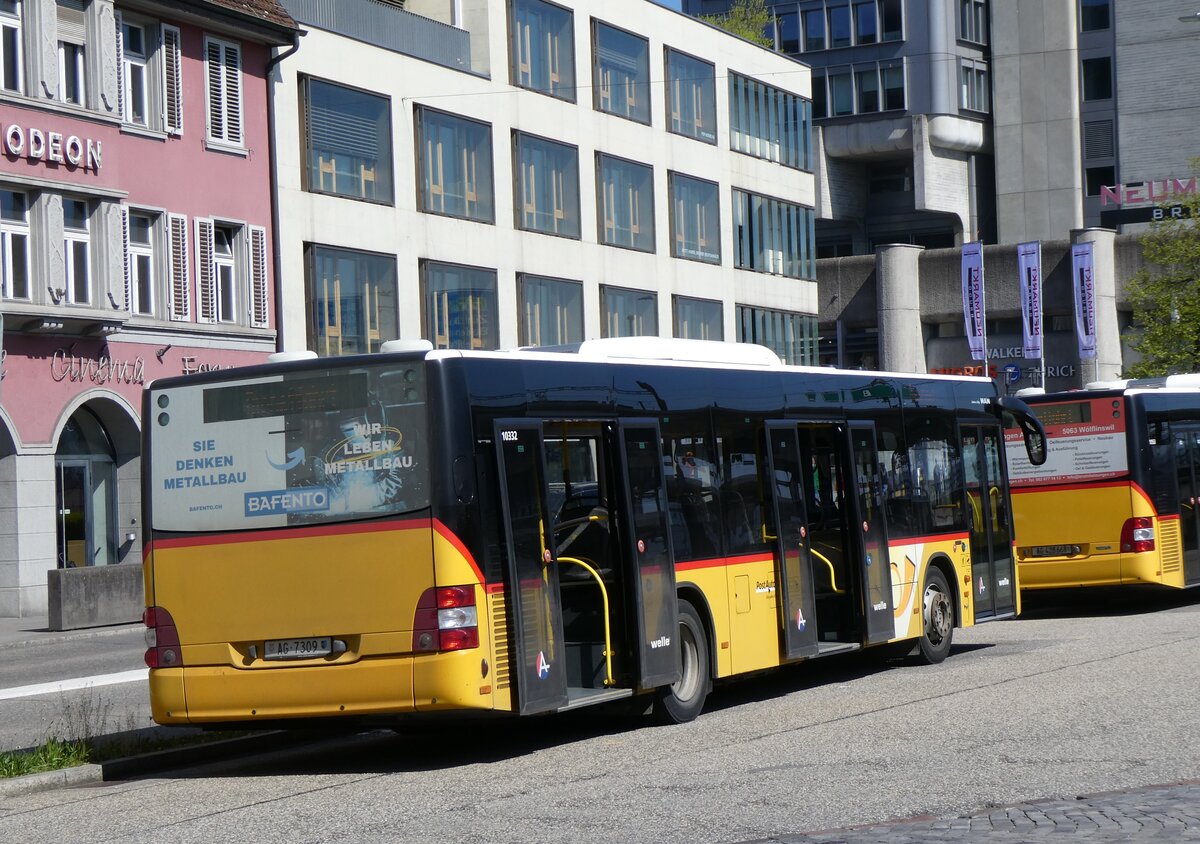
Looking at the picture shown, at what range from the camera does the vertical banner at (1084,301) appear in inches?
2566

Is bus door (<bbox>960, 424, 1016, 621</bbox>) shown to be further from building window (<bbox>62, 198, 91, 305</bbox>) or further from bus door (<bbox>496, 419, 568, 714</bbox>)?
building window (<bbox>62, 198, 91, 305</bbox>)

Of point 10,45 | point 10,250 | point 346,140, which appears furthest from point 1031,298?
point 10,250

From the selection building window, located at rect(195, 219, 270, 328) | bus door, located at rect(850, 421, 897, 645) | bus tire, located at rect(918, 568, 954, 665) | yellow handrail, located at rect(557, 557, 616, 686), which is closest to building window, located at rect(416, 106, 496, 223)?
building window, located at rect(195, 219, 270, 328)

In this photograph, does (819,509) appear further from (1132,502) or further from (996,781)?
(1132,502)

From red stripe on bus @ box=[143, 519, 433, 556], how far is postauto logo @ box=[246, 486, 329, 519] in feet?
0.37

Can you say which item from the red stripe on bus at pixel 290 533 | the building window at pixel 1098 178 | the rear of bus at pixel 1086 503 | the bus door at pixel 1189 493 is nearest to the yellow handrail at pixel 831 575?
the red stripe on bus at pixel 290 533

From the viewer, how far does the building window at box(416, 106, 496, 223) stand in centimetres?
4097

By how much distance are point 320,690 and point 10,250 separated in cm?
2098

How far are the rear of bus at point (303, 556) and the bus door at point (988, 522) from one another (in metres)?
8.94

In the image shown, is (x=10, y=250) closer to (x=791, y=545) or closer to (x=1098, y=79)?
(x=791, y=545)

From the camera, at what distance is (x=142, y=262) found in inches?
1326

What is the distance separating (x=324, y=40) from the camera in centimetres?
3822

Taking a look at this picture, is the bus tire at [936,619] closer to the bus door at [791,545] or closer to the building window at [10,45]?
the bus door at [791,545]

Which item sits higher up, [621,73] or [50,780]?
[621,73]
